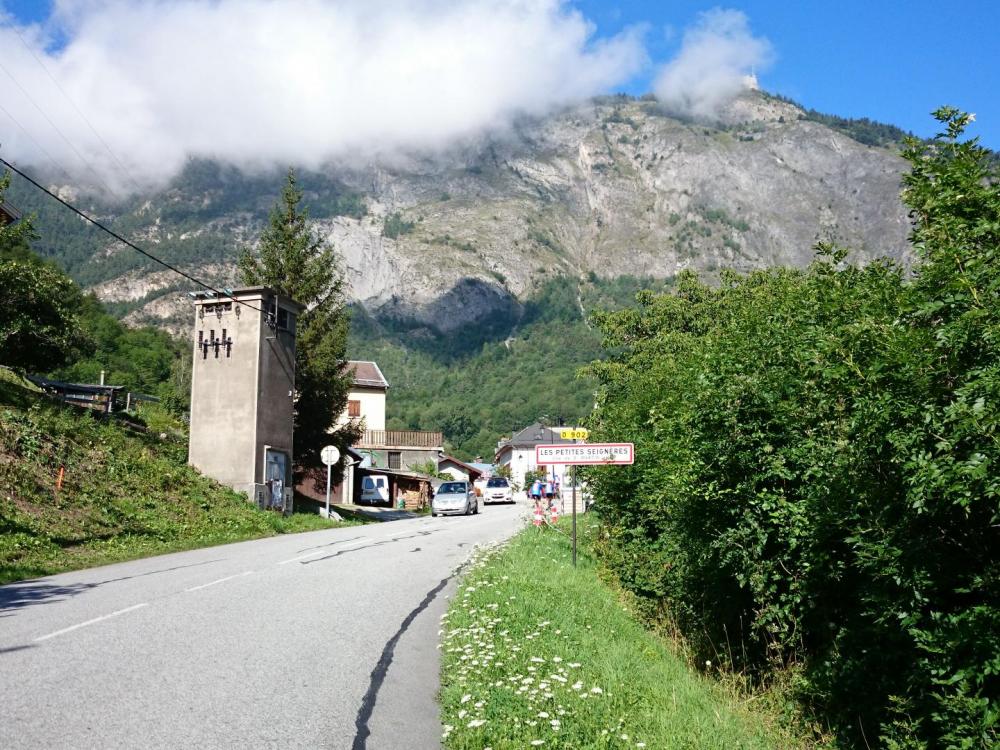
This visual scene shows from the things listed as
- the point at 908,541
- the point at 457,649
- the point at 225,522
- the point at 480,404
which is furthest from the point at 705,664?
the point at 480,404

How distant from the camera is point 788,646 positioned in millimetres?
8250

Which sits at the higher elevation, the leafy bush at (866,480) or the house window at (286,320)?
the house window at (286,320)

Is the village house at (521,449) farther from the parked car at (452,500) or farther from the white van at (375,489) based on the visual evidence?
the parked car at (452,500)

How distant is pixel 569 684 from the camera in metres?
6.74

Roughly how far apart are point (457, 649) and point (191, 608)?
3.91 metres

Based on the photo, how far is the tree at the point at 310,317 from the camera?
36750 mm

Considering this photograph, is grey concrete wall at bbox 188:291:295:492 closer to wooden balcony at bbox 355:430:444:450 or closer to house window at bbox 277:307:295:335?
house window at bbox 277:307:295:335

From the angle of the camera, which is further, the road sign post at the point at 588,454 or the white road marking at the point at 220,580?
the road sign post at the point at 588,454

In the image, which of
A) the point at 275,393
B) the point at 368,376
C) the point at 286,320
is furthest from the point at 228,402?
the point at 368,376

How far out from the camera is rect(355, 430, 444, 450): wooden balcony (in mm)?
68438

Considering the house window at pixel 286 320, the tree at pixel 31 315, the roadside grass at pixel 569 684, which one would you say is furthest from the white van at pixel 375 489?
the roadside grass at pixel 569 684

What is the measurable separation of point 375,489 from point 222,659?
50752 millimetres

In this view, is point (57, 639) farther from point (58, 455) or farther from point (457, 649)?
point (58, 455)

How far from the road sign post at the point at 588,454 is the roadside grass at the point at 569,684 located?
2301mm
